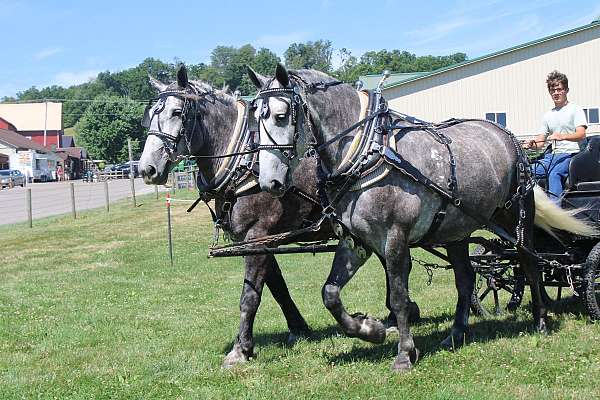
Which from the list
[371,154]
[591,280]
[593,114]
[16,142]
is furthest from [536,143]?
[16,142]

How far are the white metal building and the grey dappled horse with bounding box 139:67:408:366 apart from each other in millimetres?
26144

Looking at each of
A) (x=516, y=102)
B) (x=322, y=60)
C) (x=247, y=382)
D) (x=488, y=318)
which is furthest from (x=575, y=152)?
(x=322, y=60)

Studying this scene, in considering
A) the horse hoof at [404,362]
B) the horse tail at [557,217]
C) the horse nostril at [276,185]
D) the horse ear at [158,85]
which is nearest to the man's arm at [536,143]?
the horse tail at [557,217]

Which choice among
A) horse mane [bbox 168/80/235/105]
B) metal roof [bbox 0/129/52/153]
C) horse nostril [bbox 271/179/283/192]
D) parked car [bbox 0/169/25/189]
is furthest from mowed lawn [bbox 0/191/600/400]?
metal roof [bbox 0/129/52/153]

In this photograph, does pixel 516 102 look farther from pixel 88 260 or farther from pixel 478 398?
pixel 478 398

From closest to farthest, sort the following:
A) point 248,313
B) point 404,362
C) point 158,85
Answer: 1. point 404,362
2. point 248,313
3. point 158,85

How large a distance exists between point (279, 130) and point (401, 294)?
5.62ft

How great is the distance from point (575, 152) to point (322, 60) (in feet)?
378

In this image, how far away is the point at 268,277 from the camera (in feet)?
23.5

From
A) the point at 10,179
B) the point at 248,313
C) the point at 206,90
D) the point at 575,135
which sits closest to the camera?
the point at 248,313

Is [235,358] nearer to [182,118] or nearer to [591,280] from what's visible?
[182,118]

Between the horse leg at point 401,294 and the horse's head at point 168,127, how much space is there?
2.11m

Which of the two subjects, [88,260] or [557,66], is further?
[557,66]

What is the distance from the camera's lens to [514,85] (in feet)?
106
